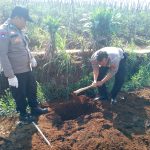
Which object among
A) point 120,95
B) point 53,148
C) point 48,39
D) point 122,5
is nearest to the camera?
point 53,148

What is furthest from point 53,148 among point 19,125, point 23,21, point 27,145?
point 23,21

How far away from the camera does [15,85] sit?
444 centimetres

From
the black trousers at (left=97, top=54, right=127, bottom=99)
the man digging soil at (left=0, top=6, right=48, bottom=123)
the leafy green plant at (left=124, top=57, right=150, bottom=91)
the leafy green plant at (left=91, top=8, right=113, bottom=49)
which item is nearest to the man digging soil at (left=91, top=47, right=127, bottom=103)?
the black trousers at (left=97, top=54, right=127, bottom=99)

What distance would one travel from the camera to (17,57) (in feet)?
14.9

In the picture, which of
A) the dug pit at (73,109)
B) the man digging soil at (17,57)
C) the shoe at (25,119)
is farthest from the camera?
the dug pit at (73,109)

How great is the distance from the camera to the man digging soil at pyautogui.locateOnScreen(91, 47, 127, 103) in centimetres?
499

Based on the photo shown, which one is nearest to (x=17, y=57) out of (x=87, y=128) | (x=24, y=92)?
(x=24, y=92)

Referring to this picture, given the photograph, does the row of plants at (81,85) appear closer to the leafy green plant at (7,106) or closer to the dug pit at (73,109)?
the leafy green plant at (7,106)

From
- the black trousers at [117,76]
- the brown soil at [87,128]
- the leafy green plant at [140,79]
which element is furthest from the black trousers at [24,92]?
the leafy green plant at [140,79]

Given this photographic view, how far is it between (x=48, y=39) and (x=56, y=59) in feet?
2.04

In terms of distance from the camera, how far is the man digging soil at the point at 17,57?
4.31 meters

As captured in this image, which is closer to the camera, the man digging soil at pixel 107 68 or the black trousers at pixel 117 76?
the man digging soil at pixel 107 68

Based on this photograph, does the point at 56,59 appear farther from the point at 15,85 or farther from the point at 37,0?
the point at 37,0

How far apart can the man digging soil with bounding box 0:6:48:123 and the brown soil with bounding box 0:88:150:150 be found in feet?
1.29
